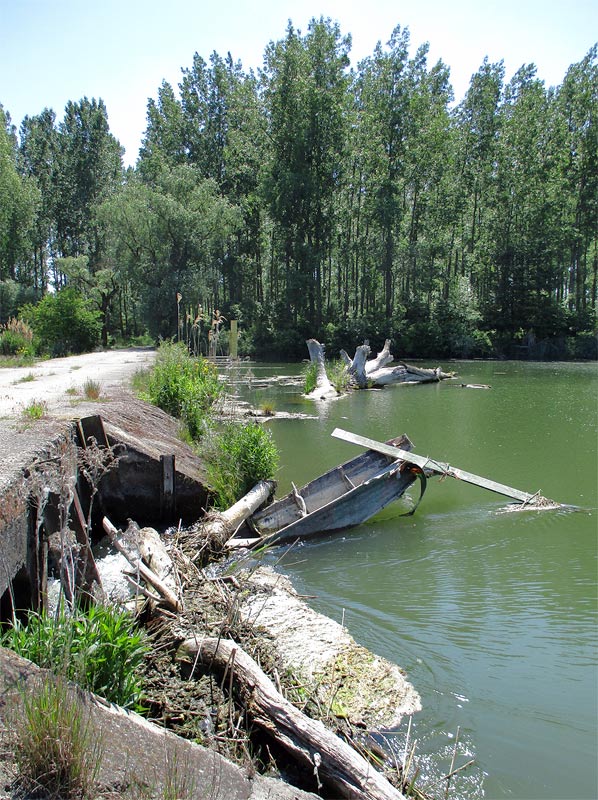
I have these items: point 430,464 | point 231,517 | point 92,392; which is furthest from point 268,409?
point 231,517

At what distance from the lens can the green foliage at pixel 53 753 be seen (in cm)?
254

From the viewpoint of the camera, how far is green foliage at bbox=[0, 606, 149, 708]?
3.38 meters

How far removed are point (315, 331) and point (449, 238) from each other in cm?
1283

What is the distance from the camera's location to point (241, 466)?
8797mm

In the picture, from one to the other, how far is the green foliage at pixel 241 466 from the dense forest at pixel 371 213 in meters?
30.0

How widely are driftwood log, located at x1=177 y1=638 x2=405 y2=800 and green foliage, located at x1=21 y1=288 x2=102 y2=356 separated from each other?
25.4 metres

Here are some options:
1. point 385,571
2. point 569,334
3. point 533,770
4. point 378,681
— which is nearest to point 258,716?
point 378,681

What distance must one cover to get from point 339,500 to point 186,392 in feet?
15.6

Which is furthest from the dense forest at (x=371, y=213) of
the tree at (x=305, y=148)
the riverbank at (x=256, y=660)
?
the riverbank at (x=256, y=660)

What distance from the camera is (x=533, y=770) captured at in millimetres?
3967

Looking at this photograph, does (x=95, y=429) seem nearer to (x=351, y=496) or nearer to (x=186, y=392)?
(x=351, y=496)

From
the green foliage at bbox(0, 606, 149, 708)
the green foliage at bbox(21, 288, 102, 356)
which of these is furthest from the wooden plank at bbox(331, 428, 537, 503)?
the green foliage at bbox(21, 288, 102, 356)

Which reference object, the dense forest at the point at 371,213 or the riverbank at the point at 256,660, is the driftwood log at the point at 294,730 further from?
the dense forest at the point at 371,213

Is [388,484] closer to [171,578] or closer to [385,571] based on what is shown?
[385,571]
